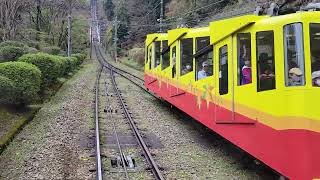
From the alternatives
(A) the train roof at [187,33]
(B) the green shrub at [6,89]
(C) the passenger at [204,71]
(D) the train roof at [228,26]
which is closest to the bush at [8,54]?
(B) the green shrub at [6,89]

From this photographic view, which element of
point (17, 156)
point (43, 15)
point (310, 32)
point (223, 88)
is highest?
point (43, 15)

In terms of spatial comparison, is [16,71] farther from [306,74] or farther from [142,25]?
[142,25]

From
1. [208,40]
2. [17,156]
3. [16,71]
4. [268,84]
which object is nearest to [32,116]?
[16,71]

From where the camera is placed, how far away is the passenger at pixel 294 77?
6734 mm

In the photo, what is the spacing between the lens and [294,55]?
6871 mm

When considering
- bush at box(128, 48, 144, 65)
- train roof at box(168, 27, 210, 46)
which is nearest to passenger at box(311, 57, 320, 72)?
train roof at box(168, 27, 210, 46)

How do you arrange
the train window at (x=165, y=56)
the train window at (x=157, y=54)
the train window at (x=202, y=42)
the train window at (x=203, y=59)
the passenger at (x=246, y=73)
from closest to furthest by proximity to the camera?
the passenger at (x=246, y=73), the train window at (x=203, y=59), the train window at (x=202, y=42), the train window at (x=165, y=56), the train window at (x=157, y=54)

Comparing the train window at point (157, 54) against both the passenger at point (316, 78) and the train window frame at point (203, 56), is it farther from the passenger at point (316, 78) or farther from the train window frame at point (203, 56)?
the passenger at point (316, 78)

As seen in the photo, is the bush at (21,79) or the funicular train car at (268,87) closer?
the funicular train car at (268,87)

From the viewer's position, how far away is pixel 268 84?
24.6 feet

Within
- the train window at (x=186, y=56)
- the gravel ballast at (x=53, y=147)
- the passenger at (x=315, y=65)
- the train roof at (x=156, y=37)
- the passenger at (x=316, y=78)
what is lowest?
the gravel ballast at (x=53, y=147)

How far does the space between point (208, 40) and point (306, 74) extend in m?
5.16

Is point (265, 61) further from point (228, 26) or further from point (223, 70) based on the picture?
point (223, 70)

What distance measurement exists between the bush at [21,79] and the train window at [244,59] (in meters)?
7.73
